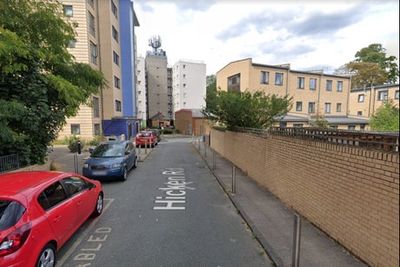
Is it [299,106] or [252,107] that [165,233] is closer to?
[252,107]

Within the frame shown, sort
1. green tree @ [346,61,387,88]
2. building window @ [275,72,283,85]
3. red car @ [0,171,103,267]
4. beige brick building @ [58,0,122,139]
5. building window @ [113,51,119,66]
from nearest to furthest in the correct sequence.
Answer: red car @ [0,171,103,267]
beige brick building @ [58,0,122,139]
building window @ [275,72,283,85]
building window @ [113,51,119,66]
green tree @ [346,61,387,88]

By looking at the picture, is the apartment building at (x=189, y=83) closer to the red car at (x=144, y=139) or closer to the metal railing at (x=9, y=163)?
the red car at (x=144, y=139)

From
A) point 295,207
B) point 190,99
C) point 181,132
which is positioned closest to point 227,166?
point 295,207

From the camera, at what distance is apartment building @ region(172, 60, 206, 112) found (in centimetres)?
6125

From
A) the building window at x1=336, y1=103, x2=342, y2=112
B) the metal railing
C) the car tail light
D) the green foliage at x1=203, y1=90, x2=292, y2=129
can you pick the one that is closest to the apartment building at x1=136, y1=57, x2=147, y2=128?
the building window at x1=336, y1=103, x2=342, y2=112

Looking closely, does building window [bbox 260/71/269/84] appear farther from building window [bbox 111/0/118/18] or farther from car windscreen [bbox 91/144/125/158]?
car windscreen [bbox 91/144/125/158]

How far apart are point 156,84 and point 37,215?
217 feet

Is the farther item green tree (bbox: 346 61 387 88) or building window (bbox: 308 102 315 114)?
green tree (bbox: 346 61 387 88)

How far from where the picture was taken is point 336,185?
4520 mm

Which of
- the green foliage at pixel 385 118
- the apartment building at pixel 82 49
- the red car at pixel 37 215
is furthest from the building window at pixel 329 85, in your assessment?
the red car at pixel 37 215

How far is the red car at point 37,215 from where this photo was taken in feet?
9.85

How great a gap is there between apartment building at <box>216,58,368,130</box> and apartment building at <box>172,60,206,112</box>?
93.2ft

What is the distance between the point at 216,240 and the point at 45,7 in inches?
364

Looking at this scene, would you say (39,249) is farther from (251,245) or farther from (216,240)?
(251,245)
